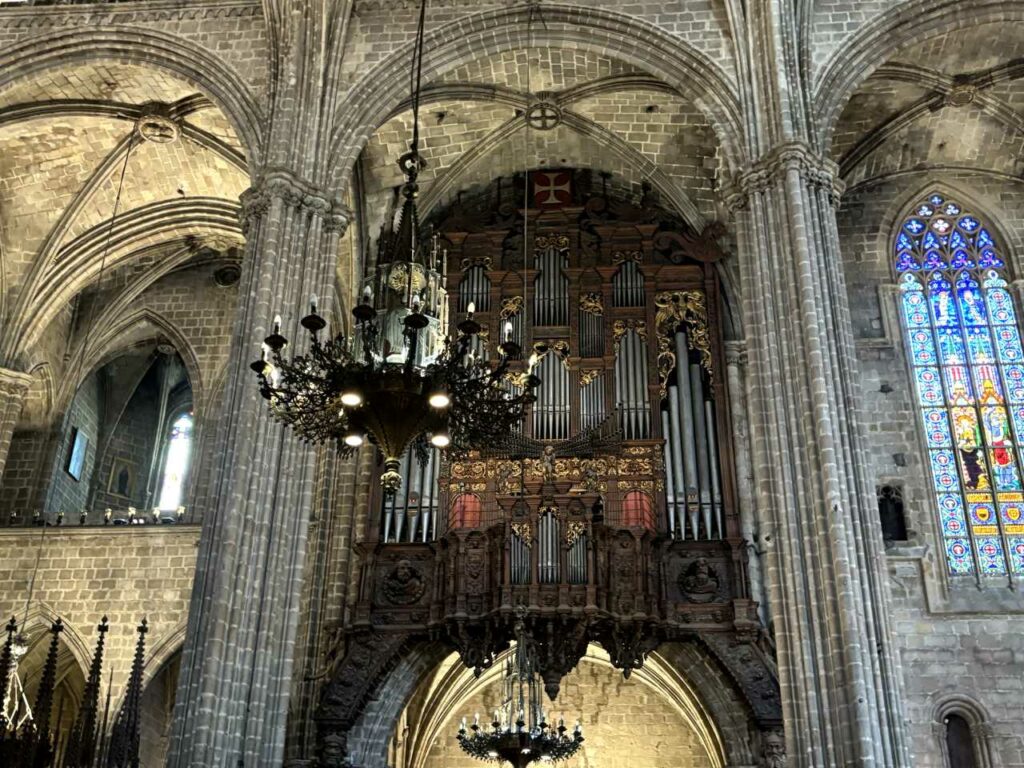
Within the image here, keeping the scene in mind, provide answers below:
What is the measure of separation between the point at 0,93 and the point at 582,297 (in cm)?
918

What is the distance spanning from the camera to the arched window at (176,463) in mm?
21938

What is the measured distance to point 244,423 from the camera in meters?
13.4

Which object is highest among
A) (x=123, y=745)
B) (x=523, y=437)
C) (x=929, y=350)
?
(x=929, y=350)

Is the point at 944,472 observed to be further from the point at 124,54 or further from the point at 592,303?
the point at 124,54

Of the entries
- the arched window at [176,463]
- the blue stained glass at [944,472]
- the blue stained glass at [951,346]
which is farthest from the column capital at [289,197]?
the blue stained glass at [951,346]

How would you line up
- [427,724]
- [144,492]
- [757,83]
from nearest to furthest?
1. [757,83]
2. [427,724]
3. [144,492]

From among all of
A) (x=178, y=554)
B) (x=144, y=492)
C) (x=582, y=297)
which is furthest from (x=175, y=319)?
(x=582, y=297)

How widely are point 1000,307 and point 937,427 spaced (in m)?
2.50

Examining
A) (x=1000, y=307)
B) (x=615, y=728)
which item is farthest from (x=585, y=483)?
(x=1000, y=307)

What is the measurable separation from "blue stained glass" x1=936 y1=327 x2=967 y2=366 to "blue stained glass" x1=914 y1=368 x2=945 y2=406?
32 cm

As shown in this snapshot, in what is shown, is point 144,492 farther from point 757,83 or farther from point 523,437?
point 757,83

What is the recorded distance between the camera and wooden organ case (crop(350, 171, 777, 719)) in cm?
1566

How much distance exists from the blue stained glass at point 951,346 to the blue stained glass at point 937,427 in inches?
35.6

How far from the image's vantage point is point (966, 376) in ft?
58.8
